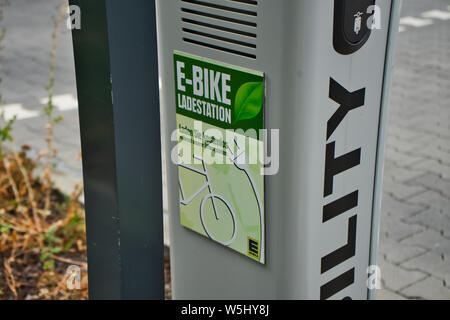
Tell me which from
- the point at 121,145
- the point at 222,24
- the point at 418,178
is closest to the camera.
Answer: the point at 121,145

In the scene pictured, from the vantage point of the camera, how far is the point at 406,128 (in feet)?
14.9

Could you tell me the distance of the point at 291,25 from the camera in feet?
4.96

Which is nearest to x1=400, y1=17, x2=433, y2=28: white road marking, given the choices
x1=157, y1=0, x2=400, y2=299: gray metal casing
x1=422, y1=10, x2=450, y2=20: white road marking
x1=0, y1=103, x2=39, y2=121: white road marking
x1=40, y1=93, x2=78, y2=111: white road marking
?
x1=422, y1=10, x2=450, y2=20: white road marking

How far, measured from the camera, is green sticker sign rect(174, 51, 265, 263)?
1.66m

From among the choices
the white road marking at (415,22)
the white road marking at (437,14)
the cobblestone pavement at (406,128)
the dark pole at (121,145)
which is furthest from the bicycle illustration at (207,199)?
the white road marking at (437,14)

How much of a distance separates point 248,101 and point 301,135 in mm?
162

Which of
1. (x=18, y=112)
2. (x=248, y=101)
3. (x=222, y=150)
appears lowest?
(x=18, y=112)

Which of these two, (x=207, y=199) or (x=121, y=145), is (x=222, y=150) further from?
(x=121, y=145)

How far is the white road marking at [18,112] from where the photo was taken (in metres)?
5.04

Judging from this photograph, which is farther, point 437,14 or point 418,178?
point 437,14

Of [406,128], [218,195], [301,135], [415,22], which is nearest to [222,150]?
[218,195]

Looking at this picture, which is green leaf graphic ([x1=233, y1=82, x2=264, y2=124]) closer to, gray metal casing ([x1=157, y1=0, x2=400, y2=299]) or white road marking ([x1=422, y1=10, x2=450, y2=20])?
gray metal casing ([x1=157, y1=0, x2=400, y2=299])

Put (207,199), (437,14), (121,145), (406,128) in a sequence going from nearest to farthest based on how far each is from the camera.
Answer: (121,145) → (207,199) → (406,128) → (437,14)

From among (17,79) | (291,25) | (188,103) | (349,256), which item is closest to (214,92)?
(188,103)
